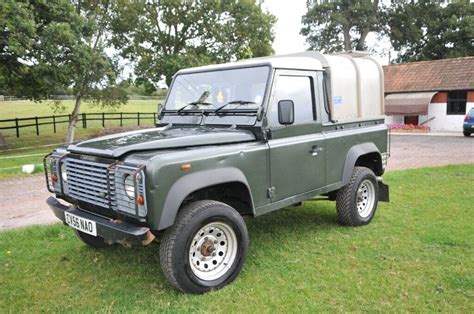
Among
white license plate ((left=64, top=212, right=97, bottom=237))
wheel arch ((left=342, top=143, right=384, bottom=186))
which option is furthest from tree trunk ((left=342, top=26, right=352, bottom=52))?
white license plate ((left=64, top=212, right=97, bottom=237))

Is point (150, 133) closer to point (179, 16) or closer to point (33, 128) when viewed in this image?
point (179, 16)

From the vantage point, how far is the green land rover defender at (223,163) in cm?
365

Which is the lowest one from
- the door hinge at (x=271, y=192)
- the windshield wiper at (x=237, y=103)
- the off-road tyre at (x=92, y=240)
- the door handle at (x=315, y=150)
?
the off-road tyre at (x=92, y=240)

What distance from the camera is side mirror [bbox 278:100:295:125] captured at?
172 inches

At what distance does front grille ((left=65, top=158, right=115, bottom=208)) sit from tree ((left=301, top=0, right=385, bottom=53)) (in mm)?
36837

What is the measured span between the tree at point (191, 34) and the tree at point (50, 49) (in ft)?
14.3

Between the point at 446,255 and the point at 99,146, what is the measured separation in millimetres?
4054

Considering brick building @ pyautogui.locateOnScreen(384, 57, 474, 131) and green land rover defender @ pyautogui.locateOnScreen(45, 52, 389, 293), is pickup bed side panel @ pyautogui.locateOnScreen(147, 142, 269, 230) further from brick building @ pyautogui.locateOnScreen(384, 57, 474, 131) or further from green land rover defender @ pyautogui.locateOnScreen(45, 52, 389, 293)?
brick building @ pyautogui.locateOnScreen(384, 57, 474, 131)

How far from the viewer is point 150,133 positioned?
466 centimetres

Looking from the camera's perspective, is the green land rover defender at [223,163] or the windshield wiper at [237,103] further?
the windshield wiper at [237,103]

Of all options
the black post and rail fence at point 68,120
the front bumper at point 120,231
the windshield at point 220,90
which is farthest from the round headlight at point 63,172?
the black post and rail fence at point 68,120

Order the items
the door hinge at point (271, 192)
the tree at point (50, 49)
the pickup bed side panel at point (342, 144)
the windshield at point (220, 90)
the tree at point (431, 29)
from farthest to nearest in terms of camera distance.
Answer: the tree at point (431, 29)
the tree at point (50, 49)
the pickup bed side panel at point (342, 144)
the windshield at point (220, 90)
the door hinge at point (271, 192)

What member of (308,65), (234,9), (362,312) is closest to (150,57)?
(234,9)

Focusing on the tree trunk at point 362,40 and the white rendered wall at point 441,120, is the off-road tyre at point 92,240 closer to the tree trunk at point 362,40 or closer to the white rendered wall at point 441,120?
the white rendered wall at point 441,120
